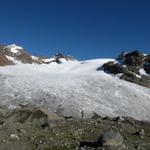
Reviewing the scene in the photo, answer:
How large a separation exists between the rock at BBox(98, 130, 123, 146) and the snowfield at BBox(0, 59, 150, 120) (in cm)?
3641

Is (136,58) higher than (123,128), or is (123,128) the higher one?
(136,58)

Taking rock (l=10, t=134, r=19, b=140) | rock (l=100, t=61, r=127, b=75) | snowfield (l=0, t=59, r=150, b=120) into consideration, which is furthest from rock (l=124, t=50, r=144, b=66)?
rock (l=10, t=134, r=19, b=140)

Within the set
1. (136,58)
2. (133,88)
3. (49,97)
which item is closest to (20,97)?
→ (49,97)

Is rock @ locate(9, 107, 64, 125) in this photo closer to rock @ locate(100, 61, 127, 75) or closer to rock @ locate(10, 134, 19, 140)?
rock @ locate(10, 134, 19, 140)

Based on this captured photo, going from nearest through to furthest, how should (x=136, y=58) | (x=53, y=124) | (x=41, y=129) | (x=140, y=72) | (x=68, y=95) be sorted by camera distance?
(x=41, y=129), (x=53, y=124), (x=68, y=95), (x=140, y=72), (x=136, y=58)

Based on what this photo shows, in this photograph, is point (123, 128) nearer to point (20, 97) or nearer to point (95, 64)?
point (20, 97)

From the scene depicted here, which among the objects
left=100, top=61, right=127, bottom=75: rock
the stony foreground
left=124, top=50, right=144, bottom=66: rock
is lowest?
the stony foreground

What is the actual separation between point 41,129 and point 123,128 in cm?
689

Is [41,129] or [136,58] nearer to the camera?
[41,129]

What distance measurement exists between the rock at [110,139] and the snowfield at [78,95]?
3641 centimetres

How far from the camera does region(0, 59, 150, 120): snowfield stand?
210ft

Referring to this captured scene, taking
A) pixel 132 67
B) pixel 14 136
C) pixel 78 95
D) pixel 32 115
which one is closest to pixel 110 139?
pixel 14 136

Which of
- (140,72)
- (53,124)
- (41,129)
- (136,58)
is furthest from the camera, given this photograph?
(136,58)

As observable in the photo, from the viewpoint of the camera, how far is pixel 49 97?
222 feet
